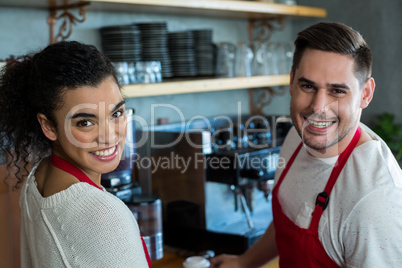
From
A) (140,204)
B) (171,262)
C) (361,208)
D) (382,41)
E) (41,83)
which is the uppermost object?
(382,41)

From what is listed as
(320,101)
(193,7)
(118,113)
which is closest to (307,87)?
(320,101)

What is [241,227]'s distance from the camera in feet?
7.79

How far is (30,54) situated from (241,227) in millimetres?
1464

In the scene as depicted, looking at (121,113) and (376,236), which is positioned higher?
(121,113)

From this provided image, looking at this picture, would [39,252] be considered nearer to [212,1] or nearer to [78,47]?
[78,47]

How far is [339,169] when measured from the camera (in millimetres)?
1405

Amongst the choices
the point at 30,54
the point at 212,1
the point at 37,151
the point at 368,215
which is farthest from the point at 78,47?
the point at 212,1

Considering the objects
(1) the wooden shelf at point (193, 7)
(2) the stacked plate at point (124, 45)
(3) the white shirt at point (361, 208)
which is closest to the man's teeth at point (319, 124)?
(3) the white shirt at point (361, 208)

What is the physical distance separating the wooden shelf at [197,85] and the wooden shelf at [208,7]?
1.17 ft

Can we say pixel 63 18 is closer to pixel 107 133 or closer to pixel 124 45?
pixel 124 45

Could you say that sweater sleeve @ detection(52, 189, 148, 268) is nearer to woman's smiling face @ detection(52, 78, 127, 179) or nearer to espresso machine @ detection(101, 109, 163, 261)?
woman's smiling face @ detection(52, 78, 127, 179)

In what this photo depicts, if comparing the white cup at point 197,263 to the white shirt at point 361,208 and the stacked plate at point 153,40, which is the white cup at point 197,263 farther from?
the stacked plate at point 153,40

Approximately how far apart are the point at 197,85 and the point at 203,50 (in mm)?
349

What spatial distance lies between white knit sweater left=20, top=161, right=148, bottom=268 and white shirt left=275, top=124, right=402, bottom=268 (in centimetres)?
56
